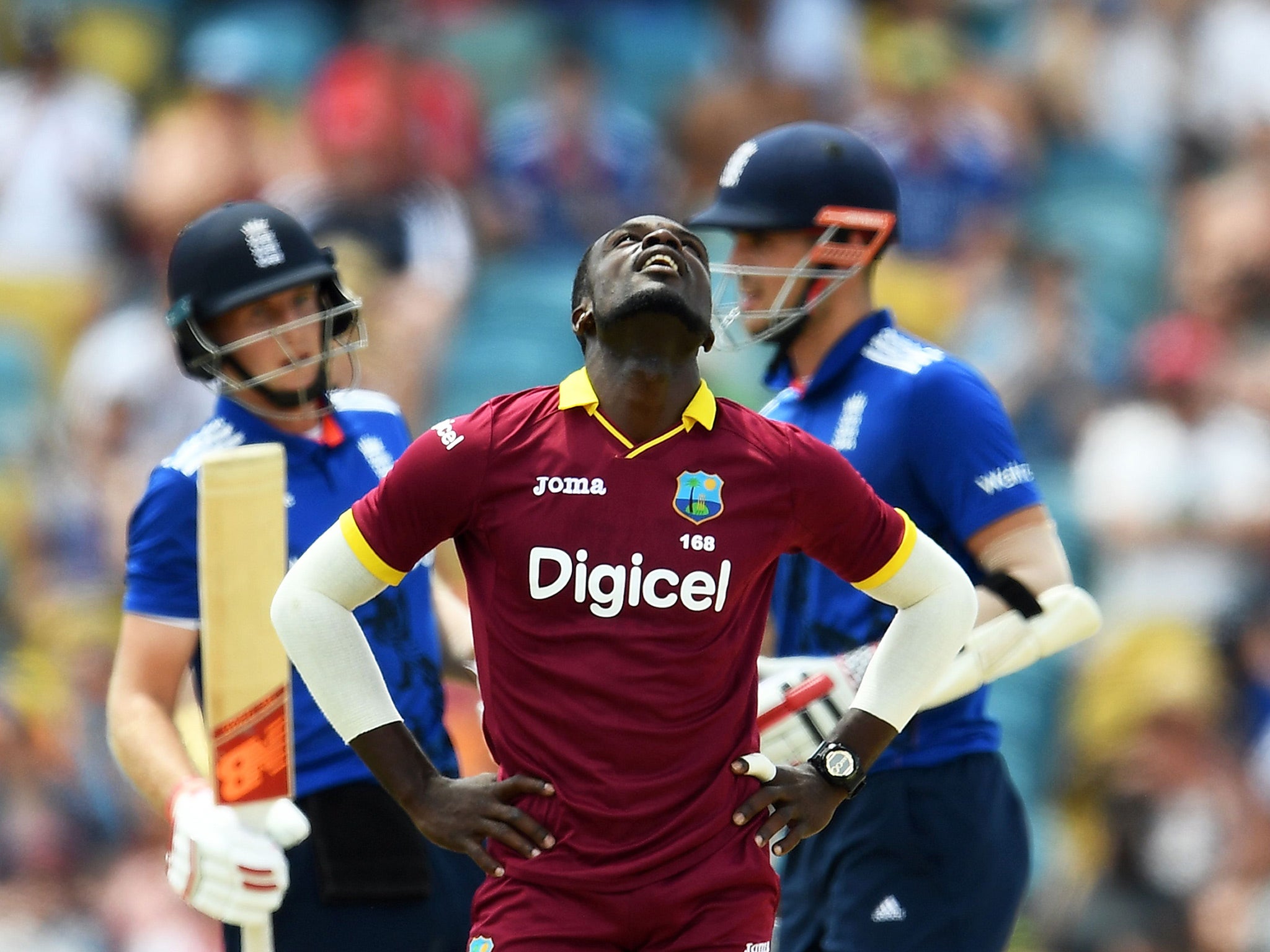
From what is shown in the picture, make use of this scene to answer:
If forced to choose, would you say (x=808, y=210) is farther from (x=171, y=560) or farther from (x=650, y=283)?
(x=171, y=560)

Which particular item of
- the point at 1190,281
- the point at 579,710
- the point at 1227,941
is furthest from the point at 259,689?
the point at 1190,281

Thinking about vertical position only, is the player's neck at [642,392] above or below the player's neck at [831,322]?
above

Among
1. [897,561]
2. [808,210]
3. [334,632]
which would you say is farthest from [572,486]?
[808,210]

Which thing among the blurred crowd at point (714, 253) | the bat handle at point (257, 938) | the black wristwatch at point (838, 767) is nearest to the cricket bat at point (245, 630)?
the bat handle at point (257, 938)

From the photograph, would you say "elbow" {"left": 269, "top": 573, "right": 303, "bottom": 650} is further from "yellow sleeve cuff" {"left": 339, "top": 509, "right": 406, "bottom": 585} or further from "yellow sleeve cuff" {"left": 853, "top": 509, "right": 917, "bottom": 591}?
"yellow sleeve cuff" {"left": 853, "top": 509, "right": 917, "bottom": 591}

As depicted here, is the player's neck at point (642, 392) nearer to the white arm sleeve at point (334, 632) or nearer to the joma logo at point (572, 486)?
the joma logo at point (572, 486)

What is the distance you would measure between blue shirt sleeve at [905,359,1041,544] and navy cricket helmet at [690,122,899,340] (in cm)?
41

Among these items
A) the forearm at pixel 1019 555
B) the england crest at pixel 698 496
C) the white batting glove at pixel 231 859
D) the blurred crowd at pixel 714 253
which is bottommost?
the blurred crowd at pixel 714 253

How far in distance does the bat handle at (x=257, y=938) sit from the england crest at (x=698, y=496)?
1206 millimetres

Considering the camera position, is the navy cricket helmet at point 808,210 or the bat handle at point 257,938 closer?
the bat handle at point 257,938

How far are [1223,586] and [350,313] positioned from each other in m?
4.82

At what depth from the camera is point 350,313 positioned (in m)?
4.21

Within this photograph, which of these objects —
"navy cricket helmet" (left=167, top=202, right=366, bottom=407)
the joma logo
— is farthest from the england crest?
"navy cricket helmet" (left=167, top=202, right=366, bottom=407)

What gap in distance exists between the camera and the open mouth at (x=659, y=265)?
3.10m
